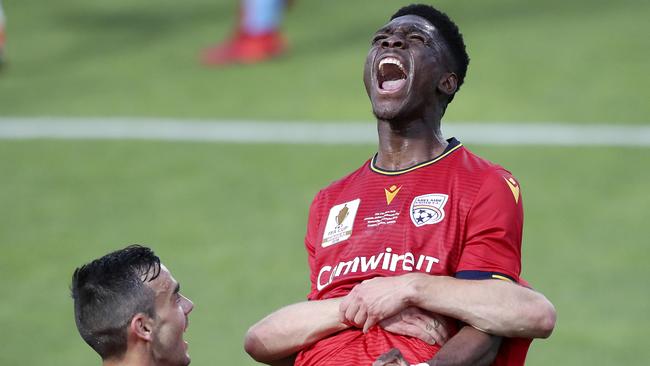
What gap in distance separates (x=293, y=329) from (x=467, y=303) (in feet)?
2.40

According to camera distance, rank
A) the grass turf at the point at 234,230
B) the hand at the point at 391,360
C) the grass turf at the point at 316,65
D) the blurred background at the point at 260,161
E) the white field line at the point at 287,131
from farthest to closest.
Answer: the grass turf at the point at 316,65 → the white field line at the point at 287,131 → the blurred background at the point at 260,161 → the grass turf at the point at 234,230 → the hand at the point at 391,360

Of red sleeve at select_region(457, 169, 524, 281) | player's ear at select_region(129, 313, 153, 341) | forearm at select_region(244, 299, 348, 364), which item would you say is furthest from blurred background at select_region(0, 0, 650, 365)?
red sleeve at select_region(457, 169, 524, 281)

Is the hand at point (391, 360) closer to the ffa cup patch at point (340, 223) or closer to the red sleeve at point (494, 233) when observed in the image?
the red sleeve at point (494, 233)

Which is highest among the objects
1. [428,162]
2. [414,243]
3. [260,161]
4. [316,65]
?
[316,65]

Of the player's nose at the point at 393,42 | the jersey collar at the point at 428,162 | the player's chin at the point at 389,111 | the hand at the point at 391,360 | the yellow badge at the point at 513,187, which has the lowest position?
the hand at the point at 391,360

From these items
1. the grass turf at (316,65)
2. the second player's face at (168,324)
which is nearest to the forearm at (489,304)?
the second player's face at (168,324)

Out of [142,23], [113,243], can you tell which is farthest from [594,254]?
[142,23]

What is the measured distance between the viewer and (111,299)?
15.5 feet

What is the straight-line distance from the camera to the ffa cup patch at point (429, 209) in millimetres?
4793

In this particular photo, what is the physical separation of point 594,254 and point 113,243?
4.19m

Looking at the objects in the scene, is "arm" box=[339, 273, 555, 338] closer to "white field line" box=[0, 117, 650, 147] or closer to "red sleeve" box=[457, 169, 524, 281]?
"red sleeve" box=[457, 169, 524, 281]

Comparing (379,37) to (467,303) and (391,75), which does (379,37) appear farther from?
(467,303)

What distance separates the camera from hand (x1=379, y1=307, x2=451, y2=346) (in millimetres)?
4691

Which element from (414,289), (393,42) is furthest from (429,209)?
(393,42)
